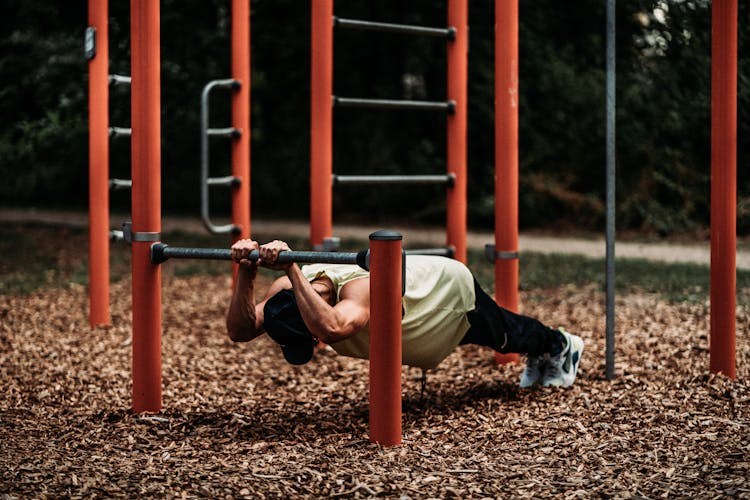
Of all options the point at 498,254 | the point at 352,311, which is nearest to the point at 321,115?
the point at 498,254

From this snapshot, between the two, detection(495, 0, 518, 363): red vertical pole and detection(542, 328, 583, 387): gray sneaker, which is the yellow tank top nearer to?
detection(542, 328, 583, 387): gray sneaker

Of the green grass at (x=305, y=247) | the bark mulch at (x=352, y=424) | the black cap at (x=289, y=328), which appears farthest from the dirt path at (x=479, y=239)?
the black cap at (x=289, y=328)

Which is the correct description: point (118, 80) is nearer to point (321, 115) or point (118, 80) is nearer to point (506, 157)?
point (321, 115)

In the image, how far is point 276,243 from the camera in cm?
325

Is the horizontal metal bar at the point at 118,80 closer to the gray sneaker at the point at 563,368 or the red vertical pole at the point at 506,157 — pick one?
the red vertical pole at the point at 506,157

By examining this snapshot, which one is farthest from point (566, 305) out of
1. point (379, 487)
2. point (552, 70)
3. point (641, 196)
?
point (552, 70)

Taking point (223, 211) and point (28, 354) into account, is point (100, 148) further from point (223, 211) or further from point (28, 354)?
point (223, 211)

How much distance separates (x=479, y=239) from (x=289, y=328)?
8.09m

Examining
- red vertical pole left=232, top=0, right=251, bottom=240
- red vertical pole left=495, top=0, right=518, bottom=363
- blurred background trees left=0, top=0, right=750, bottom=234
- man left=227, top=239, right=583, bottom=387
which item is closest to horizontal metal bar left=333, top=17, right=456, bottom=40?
red vertical pole left=495, top=0, right=518, bottom=363

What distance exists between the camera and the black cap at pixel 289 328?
3414 millimetres

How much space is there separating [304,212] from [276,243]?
11.4 meters

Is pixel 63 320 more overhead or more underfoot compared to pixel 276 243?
more underfoot

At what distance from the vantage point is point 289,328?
3410 millimetres

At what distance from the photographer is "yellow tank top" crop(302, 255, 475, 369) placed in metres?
3.50
